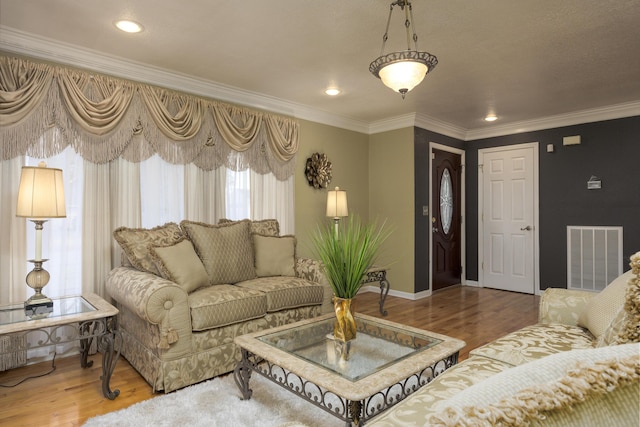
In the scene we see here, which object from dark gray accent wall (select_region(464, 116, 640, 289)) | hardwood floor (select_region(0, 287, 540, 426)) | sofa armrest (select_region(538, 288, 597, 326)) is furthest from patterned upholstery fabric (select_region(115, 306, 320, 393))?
dark gray accent wall (select_region(464, 116, 640, 289))

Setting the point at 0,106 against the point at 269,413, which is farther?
the point at 0,106

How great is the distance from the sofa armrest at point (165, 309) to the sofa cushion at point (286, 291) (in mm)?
690

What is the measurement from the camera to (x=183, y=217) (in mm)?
3699

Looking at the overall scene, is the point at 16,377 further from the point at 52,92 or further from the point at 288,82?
the point at 288,82

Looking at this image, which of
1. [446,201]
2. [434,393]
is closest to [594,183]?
[446,201]

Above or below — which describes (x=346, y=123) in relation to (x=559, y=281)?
above

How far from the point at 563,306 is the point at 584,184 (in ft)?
11.7

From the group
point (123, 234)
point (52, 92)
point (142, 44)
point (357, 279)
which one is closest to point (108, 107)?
point (52, 92)

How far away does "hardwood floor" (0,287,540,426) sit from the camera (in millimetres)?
2159

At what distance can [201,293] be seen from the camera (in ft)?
9.07

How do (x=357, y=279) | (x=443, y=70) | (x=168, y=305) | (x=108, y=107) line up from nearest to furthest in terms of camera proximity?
(x=357, y=279) → (x=168, y=305) → (x=108, y=107) → (x=443, y=70)

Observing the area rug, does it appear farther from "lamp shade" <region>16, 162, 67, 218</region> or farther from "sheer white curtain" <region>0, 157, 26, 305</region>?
"sheer white curtain" <region>0, 157, 26, 305</region>

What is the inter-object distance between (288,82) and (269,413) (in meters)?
3.01

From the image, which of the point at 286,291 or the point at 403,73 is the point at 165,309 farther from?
the point at 403,73
